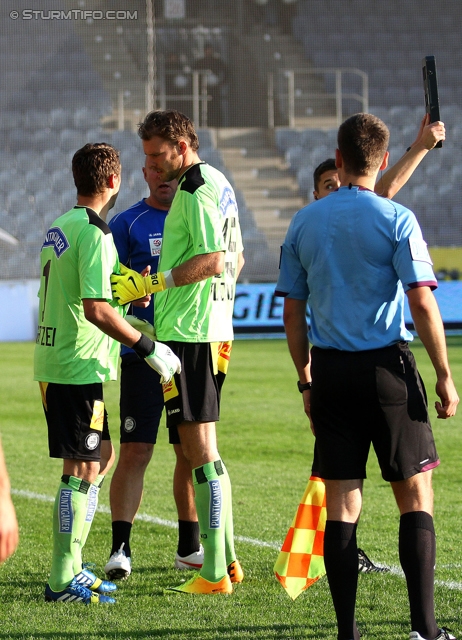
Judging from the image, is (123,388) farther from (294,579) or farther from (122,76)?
(122,76)

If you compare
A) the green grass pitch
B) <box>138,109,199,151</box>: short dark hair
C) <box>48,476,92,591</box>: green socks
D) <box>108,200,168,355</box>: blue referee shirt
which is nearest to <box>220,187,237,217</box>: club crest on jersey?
<box>138,109,199,151</box>: short dark hair

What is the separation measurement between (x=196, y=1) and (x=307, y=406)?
23.3 meters

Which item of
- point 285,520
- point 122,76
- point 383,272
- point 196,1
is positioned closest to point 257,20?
point 196,1

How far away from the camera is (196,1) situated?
83.0 feet

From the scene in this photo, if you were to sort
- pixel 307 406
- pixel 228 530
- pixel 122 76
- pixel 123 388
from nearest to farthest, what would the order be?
1. pixel 307 406
2. pixel 228 530
3. pixel 123 388
4. pixel 122 76

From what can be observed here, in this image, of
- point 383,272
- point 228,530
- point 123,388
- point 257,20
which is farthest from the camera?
point 257,20

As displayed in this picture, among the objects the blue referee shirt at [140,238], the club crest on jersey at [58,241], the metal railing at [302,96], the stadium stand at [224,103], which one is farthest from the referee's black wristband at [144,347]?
the metal railing at [302,96]

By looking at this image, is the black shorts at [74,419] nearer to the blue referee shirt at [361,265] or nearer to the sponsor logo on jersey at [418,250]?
the blue referee shirt at [361,265]

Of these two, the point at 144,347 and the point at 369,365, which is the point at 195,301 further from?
the point at 369,365

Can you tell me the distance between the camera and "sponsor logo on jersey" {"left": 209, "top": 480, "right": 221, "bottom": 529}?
156 inches

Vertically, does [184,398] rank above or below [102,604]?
above

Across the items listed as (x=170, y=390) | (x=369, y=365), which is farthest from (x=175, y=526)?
(x=369, y=365)

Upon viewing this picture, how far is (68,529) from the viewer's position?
3898 millimetres

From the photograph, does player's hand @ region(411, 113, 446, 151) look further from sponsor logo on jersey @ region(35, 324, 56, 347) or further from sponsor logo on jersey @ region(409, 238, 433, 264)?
sponsor logo on jersey @ region(35, 324, 56, 347)
